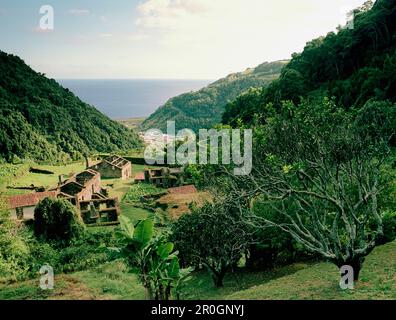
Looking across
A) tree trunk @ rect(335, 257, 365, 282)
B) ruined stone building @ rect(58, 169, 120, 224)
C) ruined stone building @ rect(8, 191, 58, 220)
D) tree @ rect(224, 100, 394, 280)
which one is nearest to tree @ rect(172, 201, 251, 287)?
tree @ rect(224, 100, 394, 280)

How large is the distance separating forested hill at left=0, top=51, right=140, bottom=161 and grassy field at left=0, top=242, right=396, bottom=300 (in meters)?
60.0

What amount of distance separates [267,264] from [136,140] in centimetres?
9383

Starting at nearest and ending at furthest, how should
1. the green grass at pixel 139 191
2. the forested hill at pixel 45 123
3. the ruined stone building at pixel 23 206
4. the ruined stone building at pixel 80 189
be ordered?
1. the ruined stone building at pixel 23 206
2. the ruined stone building at pixel 80 189
3. the green grass at pixel 139 191
4. the forested hill at pixel 45 123

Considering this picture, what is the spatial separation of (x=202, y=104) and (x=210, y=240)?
5176 inches

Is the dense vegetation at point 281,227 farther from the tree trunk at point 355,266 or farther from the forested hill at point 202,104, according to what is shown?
the forested hill at point 202,104

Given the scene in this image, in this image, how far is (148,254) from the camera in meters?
11.8

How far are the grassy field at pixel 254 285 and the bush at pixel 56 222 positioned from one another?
23.2 feet

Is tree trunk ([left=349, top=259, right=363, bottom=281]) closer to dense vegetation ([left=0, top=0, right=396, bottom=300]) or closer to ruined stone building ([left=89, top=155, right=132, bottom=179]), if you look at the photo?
dense vegetation ([left=0, top=0, right=396, bottom=300])

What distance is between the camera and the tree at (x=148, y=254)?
1102cm

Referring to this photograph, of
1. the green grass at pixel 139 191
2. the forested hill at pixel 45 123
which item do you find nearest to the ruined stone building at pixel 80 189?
the green grass at pixel 139 191

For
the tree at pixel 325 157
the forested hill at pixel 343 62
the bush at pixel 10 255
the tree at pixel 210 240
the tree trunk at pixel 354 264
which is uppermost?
the forested hill at pixel 343 62

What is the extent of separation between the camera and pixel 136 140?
364 feet
